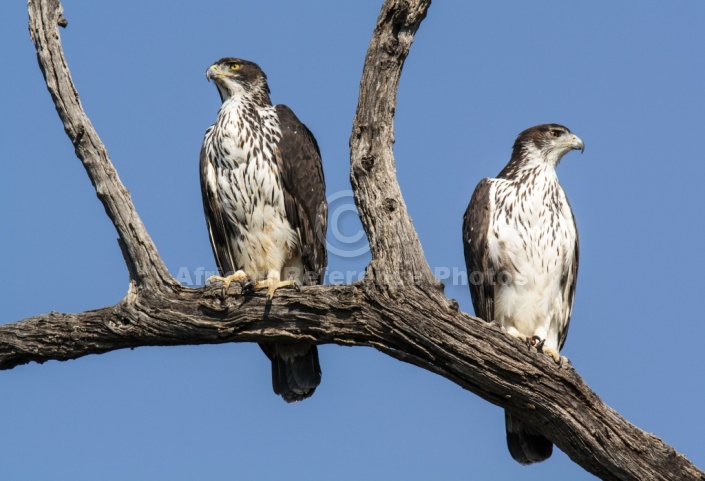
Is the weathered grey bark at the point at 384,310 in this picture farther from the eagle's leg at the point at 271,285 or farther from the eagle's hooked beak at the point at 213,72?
the eagle's hooked beak at the point at 213,72

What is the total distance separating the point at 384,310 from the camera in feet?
21.9

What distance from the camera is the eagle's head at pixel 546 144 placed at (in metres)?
9.06

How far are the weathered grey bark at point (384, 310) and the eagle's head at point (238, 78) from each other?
6.80 feet

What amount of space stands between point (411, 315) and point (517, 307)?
2.10 metres

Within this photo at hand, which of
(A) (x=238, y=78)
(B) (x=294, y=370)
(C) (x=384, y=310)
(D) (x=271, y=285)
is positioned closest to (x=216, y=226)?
(A) (x=238, y=78)

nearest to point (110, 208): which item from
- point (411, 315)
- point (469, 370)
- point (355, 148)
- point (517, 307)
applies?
point (355, 148)

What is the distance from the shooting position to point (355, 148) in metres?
6.85

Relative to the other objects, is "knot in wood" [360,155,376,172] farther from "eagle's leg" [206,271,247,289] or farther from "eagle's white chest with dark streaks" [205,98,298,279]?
"eagle's white chest with dark streaks" [205,98,298,279]

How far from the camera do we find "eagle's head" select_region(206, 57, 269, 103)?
9008mm

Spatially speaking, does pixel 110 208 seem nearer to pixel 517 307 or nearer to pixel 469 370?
pixel 469 370

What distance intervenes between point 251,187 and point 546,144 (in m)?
2.75

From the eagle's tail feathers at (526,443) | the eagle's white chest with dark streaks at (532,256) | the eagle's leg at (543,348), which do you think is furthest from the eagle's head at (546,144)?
the eagle's tail feathers at (526,443)

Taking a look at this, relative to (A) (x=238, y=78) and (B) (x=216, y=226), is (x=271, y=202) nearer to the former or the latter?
(B) (x=216, y=226)

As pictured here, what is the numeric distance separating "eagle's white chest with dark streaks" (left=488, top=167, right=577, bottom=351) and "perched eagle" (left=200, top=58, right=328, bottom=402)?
154cm
